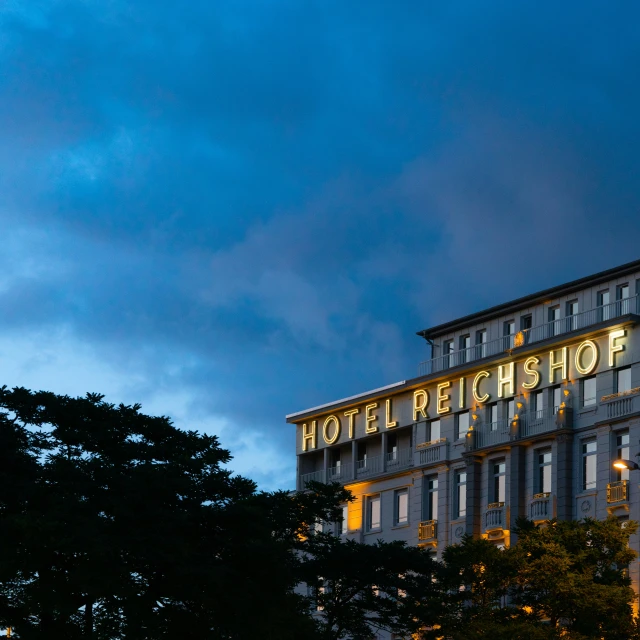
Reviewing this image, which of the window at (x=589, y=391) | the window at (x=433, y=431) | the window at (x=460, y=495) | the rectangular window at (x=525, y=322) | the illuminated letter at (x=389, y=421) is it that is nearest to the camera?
the window at (x=589, y=391)

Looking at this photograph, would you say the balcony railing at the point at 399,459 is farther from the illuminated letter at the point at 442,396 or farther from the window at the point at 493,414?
the window at the point at 493,414

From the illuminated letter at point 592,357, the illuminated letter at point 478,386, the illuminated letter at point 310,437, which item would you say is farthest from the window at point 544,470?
the illuminated letter at point 310,437

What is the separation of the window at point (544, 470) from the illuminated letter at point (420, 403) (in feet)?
35.1

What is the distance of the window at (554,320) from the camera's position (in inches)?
3482

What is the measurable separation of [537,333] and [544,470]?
8.37 meters

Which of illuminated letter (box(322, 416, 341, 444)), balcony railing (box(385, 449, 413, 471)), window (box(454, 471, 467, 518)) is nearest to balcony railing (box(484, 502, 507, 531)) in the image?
window (box(454, 471, 467, 518))

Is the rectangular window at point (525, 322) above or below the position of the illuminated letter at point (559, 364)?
above

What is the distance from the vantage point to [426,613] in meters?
64.1

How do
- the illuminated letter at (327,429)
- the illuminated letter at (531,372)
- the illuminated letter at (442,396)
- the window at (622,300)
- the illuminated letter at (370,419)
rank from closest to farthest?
1. the window at (622,300)
2. the illuminated letter at (531,372)
3. the illuminated letter at (442,396)
4. the illuminated letter at (370,419)
5. the illuminated letter at (327,429)

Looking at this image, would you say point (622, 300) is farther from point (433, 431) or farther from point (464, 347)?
point (433, 431)

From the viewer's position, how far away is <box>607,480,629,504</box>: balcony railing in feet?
262

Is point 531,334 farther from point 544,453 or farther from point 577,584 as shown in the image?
point 577,584

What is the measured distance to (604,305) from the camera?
8562cm

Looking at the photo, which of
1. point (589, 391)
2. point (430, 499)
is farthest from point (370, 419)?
point (589, 391)
